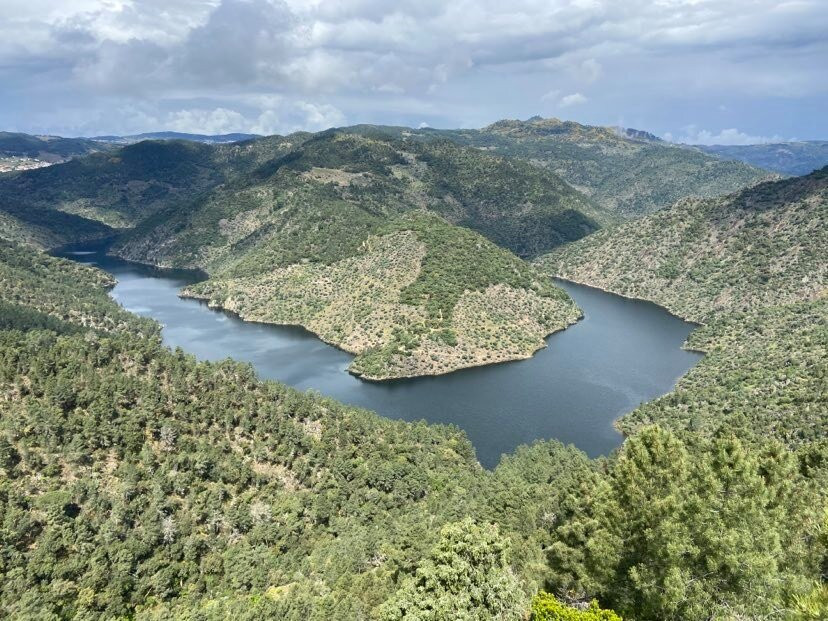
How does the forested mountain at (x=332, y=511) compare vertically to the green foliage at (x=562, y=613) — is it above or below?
below

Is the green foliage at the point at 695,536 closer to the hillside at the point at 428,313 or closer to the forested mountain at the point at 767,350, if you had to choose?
the forested mountain at the point at 767,350

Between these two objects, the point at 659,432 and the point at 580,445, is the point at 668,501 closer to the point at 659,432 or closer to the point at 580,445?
Result: the point at 659,432

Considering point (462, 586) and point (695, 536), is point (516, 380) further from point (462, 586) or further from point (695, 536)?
point (695, 536)

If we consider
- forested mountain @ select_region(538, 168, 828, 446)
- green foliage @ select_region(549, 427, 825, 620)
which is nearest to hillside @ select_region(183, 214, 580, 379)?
forested mountain @ select_region(538, 168, 828, 446)

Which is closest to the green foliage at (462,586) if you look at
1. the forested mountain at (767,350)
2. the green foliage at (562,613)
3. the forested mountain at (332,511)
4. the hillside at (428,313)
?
the forested mountain at (332,511)

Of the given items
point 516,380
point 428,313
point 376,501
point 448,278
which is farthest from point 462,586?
point 448,278

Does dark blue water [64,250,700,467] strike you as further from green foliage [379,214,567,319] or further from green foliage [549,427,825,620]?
green foliage [549,427,825,620]
